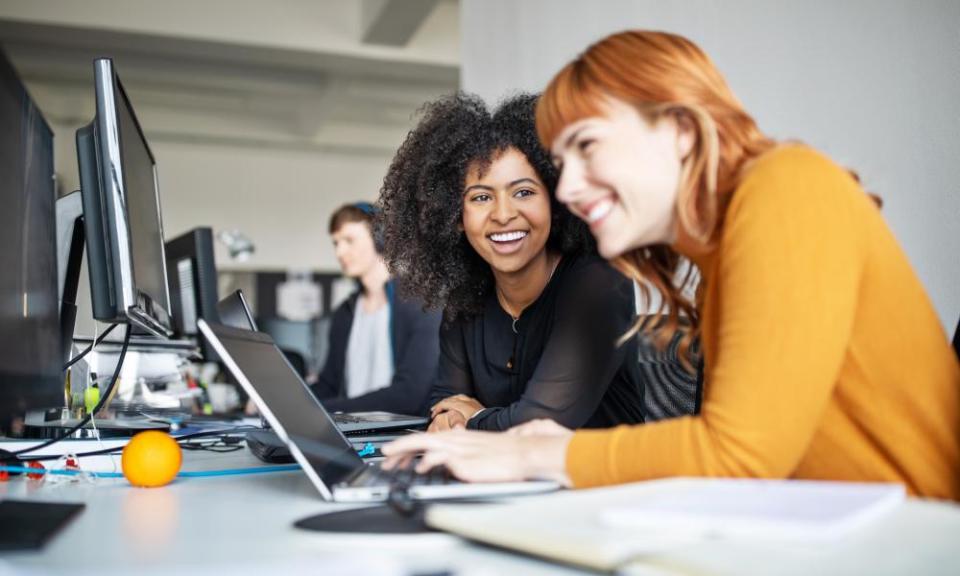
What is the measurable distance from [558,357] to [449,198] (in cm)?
53

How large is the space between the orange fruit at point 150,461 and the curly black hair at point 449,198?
0.89m

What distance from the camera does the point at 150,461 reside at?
1114mm

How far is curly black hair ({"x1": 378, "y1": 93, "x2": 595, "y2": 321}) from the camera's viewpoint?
1.78 meters

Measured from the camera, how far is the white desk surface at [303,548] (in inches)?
21.8

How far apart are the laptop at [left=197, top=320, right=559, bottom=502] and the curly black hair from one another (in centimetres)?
76

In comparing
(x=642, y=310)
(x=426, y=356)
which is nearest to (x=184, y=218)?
(x=426, y=356)

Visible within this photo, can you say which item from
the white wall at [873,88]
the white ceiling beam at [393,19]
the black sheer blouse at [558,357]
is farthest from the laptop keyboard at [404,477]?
the white ceiling beam at [393,19]

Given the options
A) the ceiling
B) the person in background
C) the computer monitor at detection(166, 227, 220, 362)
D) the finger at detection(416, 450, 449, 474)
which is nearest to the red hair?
the finger at detection(416, 450, 449, 474)

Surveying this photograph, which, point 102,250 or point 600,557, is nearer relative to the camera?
point 600,557

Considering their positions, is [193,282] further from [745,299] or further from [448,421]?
[745,299]

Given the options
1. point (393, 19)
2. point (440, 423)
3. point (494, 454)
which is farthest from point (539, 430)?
point (393, 19)

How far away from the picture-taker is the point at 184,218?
29.3ft

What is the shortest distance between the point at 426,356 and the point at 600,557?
2.43 meters

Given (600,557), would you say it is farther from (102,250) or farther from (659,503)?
(102,250)
